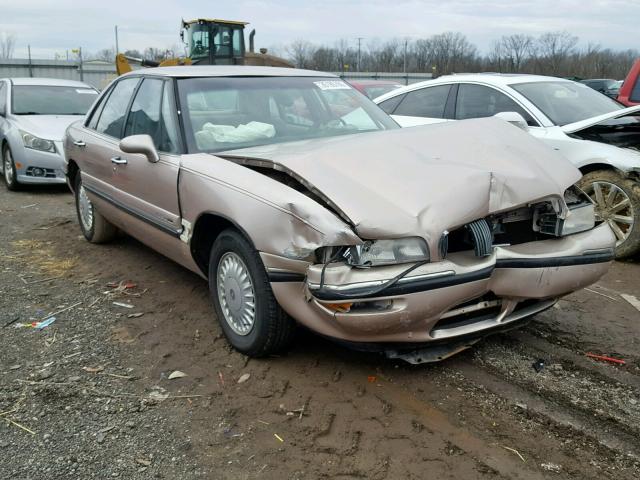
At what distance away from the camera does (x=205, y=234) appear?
371cm

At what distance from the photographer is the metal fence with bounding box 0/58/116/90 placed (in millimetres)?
28469

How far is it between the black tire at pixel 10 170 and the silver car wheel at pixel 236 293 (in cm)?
642

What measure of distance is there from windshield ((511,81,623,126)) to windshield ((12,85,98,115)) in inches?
273

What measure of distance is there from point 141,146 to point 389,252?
6.18 ft

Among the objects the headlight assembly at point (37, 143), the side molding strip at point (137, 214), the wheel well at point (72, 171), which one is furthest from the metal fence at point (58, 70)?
the side molding strip at point (137, 214)

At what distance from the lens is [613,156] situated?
5.24 meters

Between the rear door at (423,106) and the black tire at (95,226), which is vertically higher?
the rear door at (423,106)

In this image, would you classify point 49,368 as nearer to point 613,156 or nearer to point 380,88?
point 613,156

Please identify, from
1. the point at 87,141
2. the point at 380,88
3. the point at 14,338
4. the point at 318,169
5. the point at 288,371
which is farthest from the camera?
the point at 380,88

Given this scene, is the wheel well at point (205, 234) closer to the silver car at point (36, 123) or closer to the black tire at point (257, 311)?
the black tire at point (257, 311)

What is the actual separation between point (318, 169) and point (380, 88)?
10.2 metres

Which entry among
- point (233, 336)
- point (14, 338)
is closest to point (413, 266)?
point (233, 336)

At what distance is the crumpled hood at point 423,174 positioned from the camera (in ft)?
9.06

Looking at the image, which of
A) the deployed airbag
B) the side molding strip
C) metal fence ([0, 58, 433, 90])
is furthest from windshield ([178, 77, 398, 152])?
metal fence ([0, 58, 433, 90])
